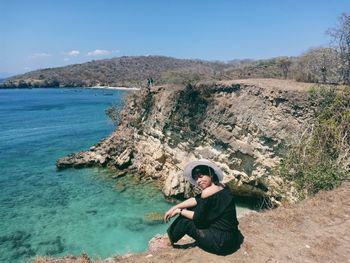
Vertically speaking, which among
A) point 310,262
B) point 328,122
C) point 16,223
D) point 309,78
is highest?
point 309,78

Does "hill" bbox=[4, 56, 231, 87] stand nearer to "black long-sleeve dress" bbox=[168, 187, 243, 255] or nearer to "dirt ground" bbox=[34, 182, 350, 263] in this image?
"dirt ground" bbox=[34, 182, 350, 263]

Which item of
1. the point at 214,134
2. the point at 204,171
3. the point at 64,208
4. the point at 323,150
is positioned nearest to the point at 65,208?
the point at 64,208

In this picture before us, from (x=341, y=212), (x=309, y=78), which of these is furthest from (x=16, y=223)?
(x=309, y=78)

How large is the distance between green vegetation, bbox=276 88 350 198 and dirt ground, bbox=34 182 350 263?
5.17 feet

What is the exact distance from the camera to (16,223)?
57.9 ft

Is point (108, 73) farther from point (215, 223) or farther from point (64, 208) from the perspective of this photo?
point (215, 223)

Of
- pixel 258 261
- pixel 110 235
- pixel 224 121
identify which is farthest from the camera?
pixel 224 121

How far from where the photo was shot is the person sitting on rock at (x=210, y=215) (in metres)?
6.12

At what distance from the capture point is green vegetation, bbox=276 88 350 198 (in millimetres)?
10445

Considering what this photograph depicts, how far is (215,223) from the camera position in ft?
20.2

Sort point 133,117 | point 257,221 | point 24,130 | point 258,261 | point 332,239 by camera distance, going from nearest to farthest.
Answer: point 258,261, point 332,239, point 257,221, point 133,117, point 24,130

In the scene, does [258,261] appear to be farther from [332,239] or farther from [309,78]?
[309,78]

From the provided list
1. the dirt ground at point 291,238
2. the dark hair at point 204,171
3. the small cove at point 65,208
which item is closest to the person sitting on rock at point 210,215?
the dark hair at point 204,171

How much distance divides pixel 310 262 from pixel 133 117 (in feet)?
73.4
